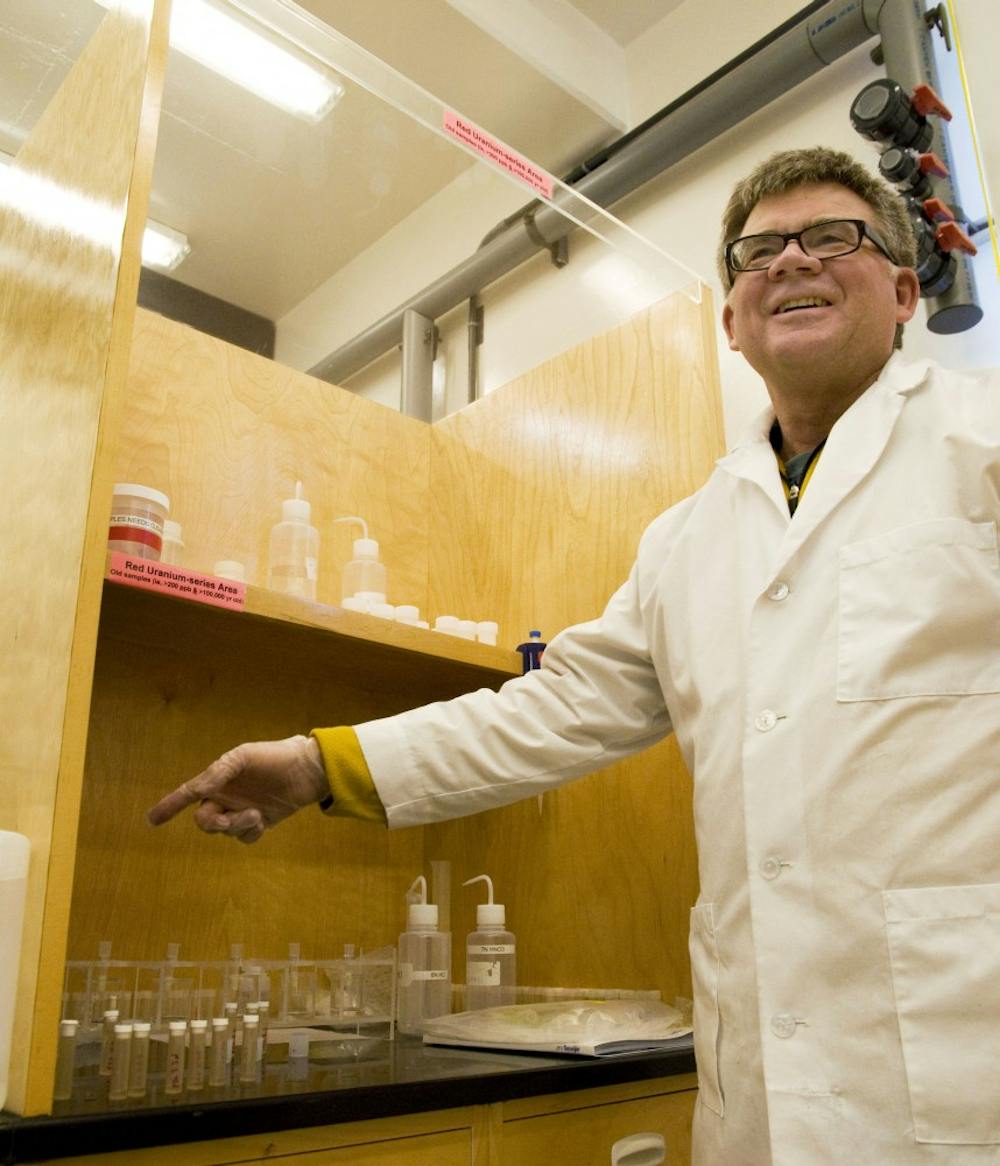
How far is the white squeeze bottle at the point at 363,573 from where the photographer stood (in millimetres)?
1746

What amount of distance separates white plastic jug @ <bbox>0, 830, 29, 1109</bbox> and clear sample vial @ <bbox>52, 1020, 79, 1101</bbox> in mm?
58

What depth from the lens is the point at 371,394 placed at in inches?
78.3

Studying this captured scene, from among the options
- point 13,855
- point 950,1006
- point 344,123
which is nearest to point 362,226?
point 344,123

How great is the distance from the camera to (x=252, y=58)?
5.16ft

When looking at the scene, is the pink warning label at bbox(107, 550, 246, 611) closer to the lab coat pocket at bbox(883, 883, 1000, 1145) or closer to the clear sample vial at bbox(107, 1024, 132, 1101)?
the clear sample vial at bbox(107, 1024, 132, 1101)

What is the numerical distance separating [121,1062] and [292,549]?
905 mm

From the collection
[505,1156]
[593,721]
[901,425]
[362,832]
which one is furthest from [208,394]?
[505,1156]

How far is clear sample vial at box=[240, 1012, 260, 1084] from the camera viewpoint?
1010mm

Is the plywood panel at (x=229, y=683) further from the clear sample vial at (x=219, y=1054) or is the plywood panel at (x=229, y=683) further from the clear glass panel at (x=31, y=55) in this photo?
the clear sample vial at (x=219, y=1054)

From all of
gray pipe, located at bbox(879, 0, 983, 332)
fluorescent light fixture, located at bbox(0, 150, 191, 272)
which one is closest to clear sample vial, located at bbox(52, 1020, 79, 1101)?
fluorescent light fixture, located at bbox(0, 150, 191, 272)

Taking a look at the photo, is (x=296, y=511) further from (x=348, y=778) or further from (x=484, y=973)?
(x=484, y=973)

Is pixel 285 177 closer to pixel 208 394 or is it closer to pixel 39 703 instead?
pixel 208 394

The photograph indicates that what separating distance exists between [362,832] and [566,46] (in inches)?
75.9

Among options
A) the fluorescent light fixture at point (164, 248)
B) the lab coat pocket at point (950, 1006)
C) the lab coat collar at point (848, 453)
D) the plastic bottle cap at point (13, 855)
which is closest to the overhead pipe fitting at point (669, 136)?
the fluorescent light fixture at point (164, 248)
